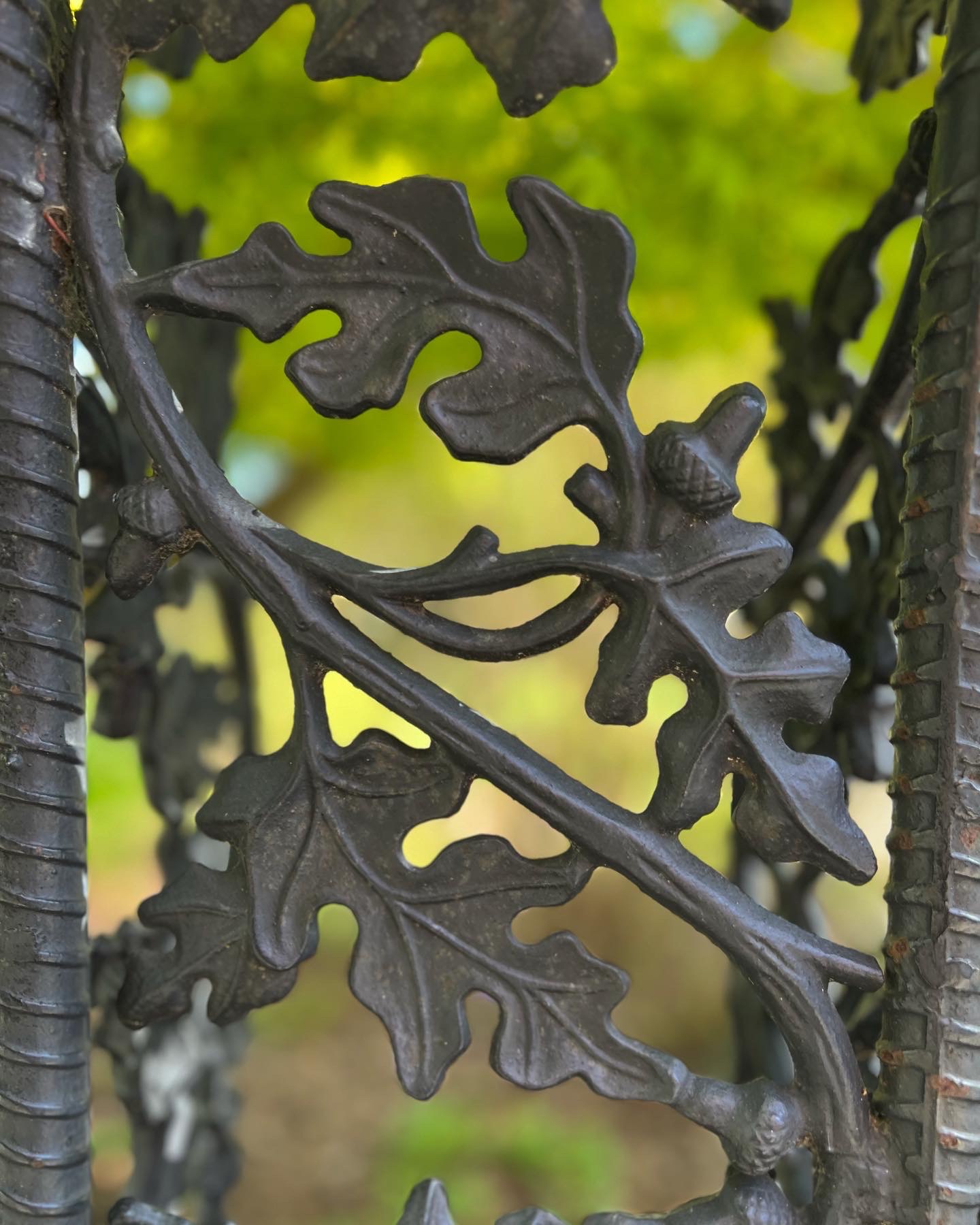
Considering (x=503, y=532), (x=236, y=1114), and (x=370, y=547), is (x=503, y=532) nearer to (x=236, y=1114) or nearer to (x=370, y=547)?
(x=370, y=547)

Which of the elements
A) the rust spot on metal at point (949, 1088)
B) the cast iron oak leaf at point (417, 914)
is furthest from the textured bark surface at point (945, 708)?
the cast iron oak leaf at point (417, 914)

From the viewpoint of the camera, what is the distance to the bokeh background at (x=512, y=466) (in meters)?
1.04

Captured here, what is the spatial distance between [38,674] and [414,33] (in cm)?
31

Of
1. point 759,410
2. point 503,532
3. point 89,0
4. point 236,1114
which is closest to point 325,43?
point 89,0

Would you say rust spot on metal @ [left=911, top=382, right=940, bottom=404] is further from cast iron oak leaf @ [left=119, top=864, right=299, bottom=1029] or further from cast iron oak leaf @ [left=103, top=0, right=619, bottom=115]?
cast iron oak leaf @ [left=119, top=864, right=299, bottom=1029]

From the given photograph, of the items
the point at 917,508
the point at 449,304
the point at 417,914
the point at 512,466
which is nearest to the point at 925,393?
the point at 917,508

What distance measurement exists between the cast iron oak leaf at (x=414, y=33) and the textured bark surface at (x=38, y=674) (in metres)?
0.06

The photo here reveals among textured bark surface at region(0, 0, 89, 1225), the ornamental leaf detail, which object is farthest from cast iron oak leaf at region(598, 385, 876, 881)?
textured bark surface at region(0, 0, 89, 1225)

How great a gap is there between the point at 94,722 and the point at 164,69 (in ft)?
1.79

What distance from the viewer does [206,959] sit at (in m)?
0.47

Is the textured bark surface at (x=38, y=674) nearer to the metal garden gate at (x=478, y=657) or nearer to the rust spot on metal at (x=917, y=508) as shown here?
the metal garden gate at (x=478, y=657)

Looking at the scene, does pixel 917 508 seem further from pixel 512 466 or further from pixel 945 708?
pixel 512 466

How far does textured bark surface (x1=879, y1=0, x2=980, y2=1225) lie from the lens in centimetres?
41

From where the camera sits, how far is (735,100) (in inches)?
42.1
